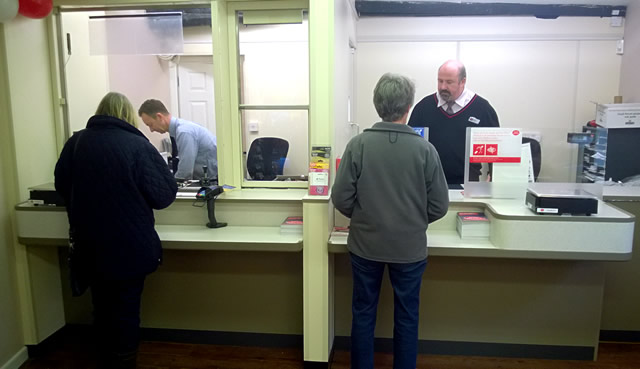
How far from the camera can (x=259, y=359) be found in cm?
281

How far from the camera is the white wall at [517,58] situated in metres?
4.92

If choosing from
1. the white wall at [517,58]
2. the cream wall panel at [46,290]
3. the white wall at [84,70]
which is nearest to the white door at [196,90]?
the white wall at [84,70]

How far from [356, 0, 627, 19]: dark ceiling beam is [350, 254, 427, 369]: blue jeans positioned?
11.0 ft

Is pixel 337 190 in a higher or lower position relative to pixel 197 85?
lower

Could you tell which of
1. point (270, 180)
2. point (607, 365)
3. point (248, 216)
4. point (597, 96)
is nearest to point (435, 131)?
point (270, 180)

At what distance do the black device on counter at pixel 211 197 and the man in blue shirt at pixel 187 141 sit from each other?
2.36 feet

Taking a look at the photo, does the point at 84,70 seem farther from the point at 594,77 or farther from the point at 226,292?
the point at 594,77

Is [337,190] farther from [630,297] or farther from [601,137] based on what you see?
[601,137]

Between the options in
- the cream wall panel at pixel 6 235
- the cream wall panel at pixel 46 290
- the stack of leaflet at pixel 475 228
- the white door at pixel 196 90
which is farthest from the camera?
the white door at pixel 196 90

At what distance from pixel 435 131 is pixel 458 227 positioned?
3.20ft

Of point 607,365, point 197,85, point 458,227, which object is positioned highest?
point 197,85

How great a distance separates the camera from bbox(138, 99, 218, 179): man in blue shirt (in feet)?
11.3

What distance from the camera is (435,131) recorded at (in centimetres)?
338

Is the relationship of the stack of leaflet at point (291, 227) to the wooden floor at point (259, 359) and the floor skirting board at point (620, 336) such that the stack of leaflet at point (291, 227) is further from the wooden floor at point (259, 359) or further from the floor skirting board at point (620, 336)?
the floor skirting board at point (620, 336)
